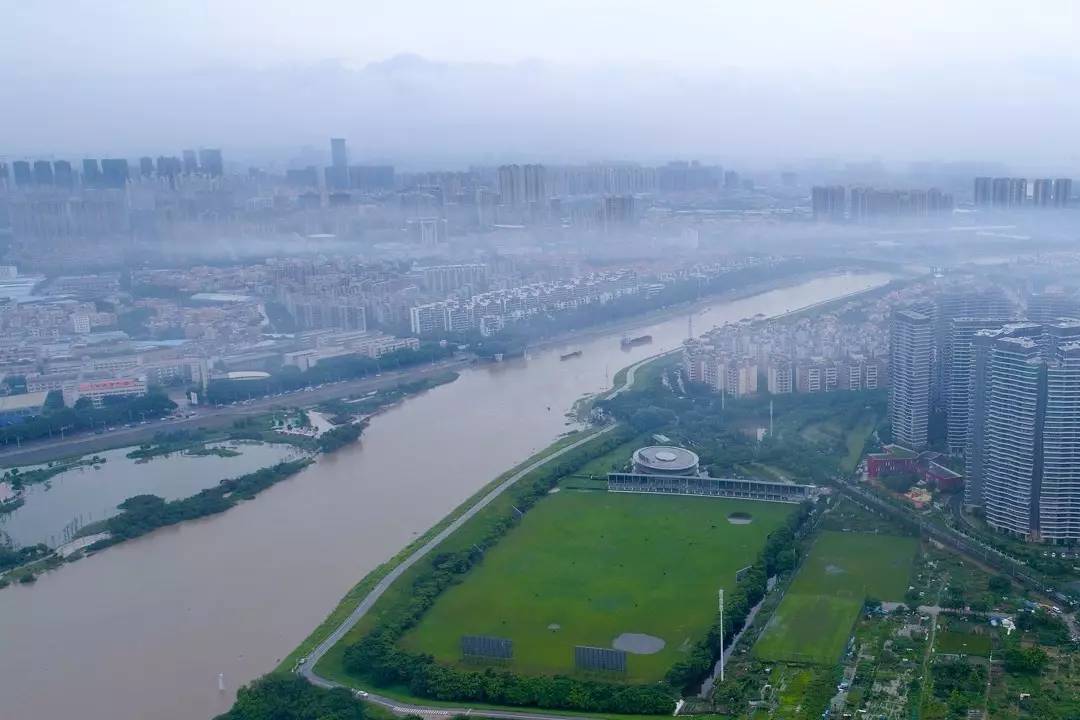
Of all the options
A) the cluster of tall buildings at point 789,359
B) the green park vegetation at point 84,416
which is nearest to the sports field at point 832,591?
the cluster of tall buildings at point 789,359

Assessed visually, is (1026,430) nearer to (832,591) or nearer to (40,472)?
(832,591)

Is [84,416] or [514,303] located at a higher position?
[514,303]

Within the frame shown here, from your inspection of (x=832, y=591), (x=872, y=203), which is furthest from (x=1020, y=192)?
(x=832, y=591)

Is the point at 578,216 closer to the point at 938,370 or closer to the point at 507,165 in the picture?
the point at 507,165

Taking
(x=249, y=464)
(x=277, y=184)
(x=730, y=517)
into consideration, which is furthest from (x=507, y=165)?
(x=730, y=517)

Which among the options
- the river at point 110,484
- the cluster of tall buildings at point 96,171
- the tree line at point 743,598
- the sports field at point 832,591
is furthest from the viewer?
the cluster of tall buildings at point 96,171

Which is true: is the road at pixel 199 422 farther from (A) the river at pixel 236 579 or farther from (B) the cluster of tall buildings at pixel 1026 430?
(B) the cluster of tall buildings at pixel 1026 430
